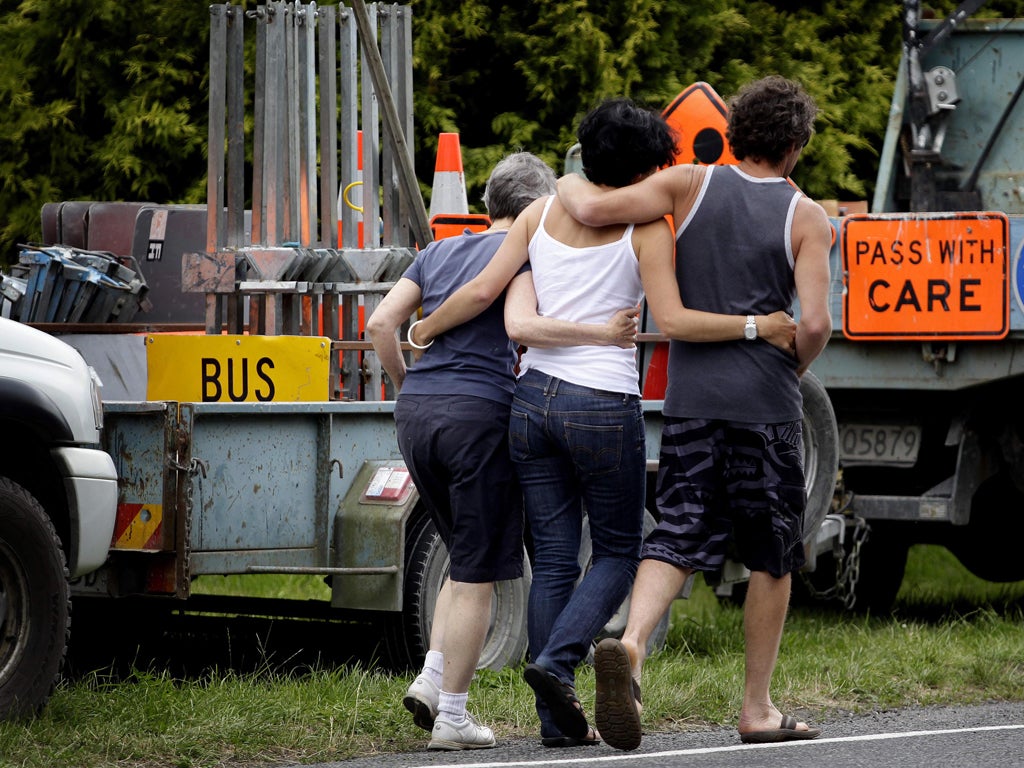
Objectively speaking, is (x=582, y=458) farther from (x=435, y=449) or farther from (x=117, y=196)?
(x=117, y=196)

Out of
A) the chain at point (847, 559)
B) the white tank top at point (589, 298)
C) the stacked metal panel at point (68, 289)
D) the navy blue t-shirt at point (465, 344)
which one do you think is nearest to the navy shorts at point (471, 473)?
the navy blue t-shirt at point (465, 344)

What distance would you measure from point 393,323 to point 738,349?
95cm

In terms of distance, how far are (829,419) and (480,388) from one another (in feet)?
10.1

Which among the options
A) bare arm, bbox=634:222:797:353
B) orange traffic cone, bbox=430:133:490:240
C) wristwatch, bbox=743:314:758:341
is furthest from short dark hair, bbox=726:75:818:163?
orange traffic cone, bbox=430:133:490:240

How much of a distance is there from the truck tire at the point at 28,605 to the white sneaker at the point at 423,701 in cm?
103

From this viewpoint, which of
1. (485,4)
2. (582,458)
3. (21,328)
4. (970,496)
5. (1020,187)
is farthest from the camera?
(485,4)

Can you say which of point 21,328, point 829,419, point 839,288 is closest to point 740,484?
point 21,328

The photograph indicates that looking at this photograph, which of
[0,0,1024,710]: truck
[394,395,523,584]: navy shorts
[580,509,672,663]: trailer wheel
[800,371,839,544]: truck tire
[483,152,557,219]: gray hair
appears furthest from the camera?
[800,371,839,544]: truck tire

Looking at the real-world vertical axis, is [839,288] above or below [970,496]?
above

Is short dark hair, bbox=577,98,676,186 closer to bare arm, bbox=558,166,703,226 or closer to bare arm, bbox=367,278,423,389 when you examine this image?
bare arm, bbox=558,166,703,226

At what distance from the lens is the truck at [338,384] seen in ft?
20.4

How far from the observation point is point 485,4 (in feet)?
42.1

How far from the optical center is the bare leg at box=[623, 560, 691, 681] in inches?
200

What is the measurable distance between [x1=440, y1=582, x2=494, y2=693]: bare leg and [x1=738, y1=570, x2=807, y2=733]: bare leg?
0.73 m
